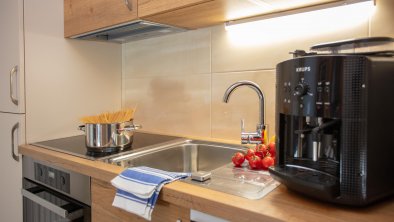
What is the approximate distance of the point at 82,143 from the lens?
1.43 meters

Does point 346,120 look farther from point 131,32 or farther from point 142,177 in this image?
point 131,32

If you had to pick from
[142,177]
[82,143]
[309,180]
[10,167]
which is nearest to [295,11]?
[309,180]

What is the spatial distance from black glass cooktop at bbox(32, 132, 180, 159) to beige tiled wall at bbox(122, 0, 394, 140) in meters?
0.12

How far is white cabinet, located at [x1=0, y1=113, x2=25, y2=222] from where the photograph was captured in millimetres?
1386

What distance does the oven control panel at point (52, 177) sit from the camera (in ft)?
3.66

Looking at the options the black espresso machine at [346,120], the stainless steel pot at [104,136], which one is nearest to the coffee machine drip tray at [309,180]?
the black espresso machine at [346,120]

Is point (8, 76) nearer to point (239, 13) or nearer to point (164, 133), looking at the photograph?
point (164, 133)

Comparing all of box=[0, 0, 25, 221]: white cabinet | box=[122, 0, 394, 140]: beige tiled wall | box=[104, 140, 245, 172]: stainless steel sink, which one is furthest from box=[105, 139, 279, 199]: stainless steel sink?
box=[0, 0, 25, 221]: white cabinet

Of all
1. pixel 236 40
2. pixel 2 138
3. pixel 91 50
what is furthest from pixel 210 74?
pixel 2 138

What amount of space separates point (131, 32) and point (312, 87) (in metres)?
1.14

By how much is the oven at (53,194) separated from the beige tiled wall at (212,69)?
617mm

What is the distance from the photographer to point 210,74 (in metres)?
1.41

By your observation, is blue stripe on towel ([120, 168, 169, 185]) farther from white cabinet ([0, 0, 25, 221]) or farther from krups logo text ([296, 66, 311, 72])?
white cabinet ([0, 0, 25, 221])

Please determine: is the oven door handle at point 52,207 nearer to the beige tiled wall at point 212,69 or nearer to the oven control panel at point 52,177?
the oven control panel at point 52,177
